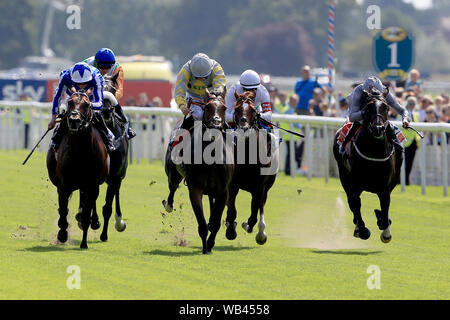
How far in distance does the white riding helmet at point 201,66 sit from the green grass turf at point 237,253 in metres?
1.58

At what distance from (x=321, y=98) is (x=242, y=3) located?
80744mm

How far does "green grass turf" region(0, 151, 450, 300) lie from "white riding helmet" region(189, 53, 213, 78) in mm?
1579

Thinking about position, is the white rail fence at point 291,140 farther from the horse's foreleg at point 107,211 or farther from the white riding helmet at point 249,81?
the horse's foreleg at point 107,211

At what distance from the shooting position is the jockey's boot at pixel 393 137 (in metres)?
13.1

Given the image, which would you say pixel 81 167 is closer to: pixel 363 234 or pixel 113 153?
pixel 113 153

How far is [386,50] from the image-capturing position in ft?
69.6

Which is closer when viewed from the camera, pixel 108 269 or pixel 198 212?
pixel 108 269

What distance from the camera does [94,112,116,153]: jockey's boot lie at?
12593mm

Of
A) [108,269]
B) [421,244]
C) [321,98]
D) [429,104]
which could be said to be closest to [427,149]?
[429,104]

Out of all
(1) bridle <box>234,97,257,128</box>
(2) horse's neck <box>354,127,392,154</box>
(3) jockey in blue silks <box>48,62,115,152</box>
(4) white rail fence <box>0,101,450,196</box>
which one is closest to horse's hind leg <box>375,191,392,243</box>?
(2) horse's neck <box>354,127,392,154</box>
